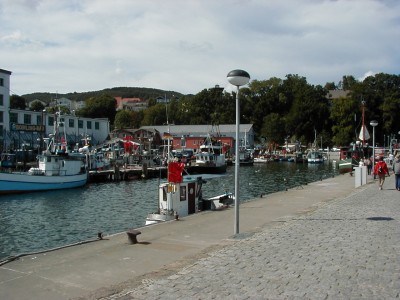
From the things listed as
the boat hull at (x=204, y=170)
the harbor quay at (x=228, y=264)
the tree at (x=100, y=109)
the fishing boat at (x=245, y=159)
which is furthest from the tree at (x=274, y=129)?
the harbor quay at (x=228, y=264)

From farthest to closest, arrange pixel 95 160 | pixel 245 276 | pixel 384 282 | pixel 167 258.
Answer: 1. pixel 95 160
2. pixel 167 258
3. pixel 245 276
4. pixel 384 282

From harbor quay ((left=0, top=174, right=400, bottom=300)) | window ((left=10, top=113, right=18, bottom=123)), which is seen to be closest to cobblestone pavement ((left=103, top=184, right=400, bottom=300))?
harbor quay ((left=0, top=174, right=400, bottom=300))

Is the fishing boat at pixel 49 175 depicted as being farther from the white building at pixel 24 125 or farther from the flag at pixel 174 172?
the flag at pixel 174 172

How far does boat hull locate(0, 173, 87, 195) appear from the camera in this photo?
39.8 meters

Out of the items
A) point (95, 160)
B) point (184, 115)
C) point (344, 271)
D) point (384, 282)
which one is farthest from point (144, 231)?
point (184, 115)

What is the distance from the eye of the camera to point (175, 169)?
1761 cm

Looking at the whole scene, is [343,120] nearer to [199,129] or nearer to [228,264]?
[199,129]

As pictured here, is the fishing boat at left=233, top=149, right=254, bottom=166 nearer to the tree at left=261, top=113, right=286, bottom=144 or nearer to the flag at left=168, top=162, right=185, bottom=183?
the tree at left=261, top=113, right=286, bottom=144

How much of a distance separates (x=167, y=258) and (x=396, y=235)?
608 cm

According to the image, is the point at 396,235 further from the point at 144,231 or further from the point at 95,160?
the point at 95,160

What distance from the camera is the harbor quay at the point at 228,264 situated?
7320 mm

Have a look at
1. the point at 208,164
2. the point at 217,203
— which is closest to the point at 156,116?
the point at 208,164

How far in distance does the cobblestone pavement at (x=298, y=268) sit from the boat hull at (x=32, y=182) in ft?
109

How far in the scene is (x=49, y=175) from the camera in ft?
144
